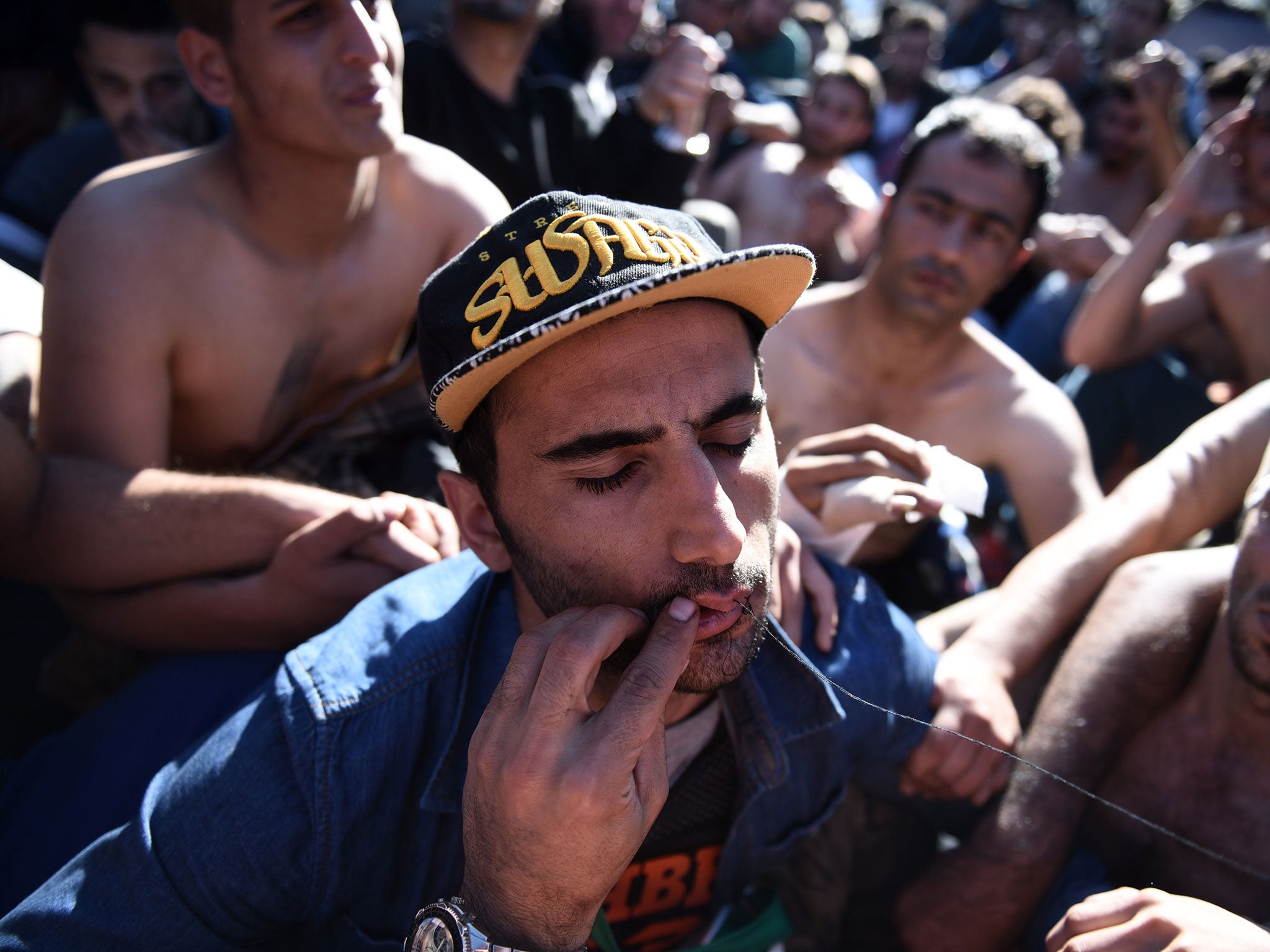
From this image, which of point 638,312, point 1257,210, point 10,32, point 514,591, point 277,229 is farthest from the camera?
point 10,32

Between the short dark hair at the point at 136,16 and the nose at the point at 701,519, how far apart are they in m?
3.34

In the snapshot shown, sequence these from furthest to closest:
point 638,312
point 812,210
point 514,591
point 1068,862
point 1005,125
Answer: point 812,210, point 1005,125, point 1068,862, point 514,591, point 638,312

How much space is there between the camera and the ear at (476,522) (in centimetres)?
177

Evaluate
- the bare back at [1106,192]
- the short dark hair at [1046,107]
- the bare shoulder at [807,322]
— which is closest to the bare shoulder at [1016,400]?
the bare shoulder at [807,322]

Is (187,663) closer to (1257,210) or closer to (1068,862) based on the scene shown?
(1068,862)

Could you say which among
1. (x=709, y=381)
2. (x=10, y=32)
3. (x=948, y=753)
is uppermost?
(x=709, y=381)

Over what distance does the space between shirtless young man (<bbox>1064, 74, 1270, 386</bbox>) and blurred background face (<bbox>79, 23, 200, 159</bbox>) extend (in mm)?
3754

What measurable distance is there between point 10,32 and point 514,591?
4370 mm

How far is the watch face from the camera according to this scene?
4.63 feet

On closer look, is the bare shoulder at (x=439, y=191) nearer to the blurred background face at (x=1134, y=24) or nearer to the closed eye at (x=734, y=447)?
the closed eye at (x=734, y=447)

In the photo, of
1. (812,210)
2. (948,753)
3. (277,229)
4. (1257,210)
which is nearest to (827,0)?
(812,210)

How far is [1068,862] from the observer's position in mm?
2004

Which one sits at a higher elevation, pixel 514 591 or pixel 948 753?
pixel 514 591

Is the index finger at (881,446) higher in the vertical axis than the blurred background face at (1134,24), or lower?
lower
